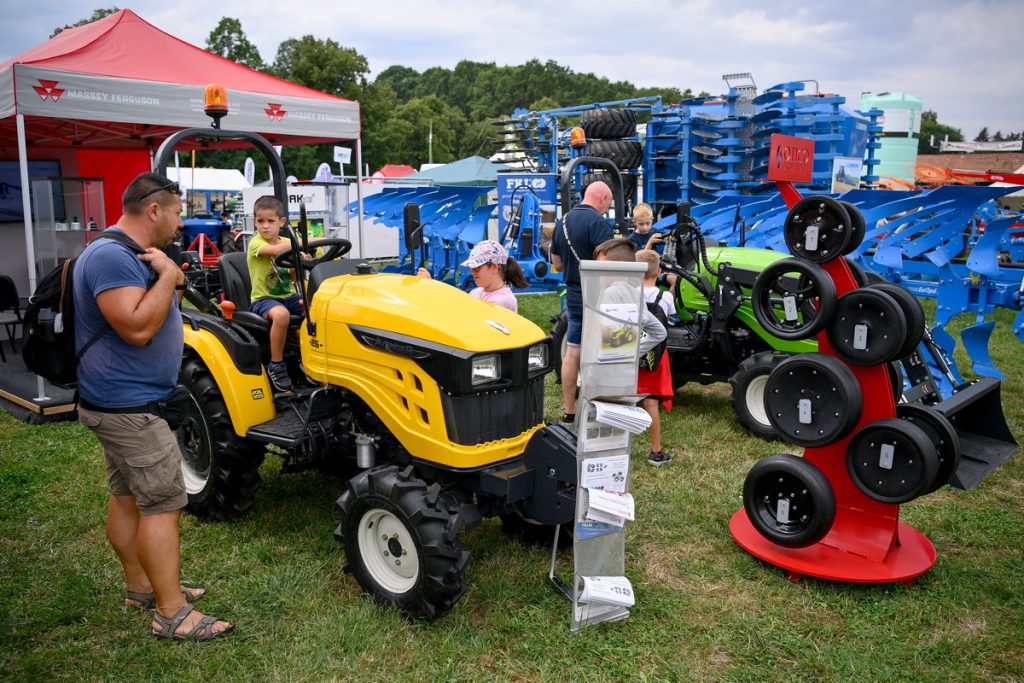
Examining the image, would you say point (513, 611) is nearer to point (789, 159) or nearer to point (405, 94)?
point (789, 159)

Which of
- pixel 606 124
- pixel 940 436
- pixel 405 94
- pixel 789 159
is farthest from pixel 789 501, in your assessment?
pixel 405 94

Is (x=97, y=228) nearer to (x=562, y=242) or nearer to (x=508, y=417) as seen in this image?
(x=562, y=242)

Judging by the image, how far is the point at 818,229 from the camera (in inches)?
130

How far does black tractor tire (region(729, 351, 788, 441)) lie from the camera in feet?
18.0

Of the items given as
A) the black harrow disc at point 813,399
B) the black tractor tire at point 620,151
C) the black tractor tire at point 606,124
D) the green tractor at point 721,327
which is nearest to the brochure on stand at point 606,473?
the black harrow disc at point 813,399

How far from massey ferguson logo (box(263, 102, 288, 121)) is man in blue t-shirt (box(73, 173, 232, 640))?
15.7 feet

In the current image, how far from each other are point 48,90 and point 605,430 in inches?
220

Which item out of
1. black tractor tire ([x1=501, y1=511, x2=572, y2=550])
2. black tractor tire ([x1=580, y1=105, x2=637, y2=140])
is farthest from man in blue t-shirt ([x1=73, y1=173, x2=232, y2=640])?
black tractor tire ([x1=580, y1=105, x2=637, y2=140])

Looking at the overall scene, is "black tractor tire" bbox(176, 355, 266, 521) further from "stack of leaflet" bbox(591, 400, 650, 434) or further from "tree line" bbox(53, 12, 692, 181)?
"tree line" bbox(53, 12, 692, 181)

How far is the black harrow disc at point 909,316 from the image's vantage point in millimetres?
3170

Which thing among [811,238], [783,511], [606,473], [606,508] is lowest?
[783,511]

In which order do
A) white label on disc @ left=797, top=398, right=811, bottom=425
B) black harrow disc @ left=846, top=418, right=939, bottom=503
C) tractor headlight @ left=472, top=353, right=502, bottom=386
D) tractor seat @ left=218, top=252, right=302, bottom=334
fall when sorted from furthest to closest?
tractor seat @ left=218, top=252, right=302, bottom=334, white label on disc @ left=797, top=398, right=811, bottom=425, black harrow disc @ left=846, top=418, right=939, bottom=503, tractor headlight @ left=472, top=353, right=502, bottom=386

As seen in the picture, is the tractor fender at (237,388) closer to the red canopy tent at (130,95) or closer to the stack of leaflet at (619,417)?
the stack of leaflet at (619,417)

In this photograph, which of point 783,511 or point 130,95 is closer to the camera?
point 783,511
